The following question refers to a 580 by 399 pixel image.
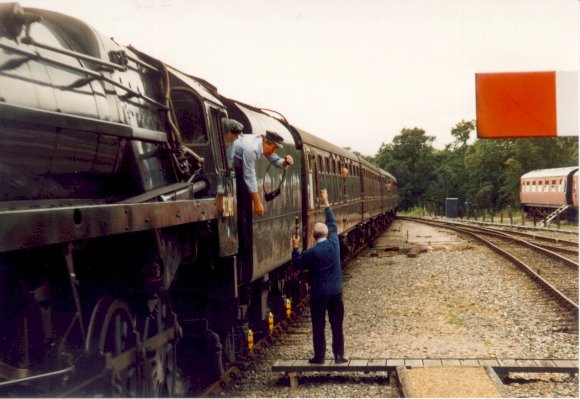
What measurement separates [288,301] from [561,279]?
7978 mm

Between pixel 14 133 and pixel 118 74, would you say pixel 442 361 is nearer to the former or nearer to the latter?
pixel 118 74

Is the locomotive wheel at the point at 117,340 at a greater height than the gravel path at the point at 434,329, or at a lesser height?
greater

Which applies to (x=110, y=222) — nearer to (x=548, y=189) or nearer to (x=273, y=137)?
(x=273, y=137)

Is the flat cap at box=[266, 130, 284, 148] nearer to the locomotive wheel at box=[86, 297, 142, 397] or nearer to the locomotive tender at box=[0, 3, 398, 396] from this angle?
Answer: the locomotive tender at box=[0, 3, 398, 396]

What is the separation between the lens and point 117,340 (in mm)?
5066

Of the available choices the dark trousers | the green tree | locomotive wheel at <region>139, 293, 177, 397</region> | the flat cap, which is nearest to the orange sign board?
locomotive wheel at <region>139, 293, 177, 397</region>

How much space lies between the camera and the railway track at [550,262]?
13805 mm

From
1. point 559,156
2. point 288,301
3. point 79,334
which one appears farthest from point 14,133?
point 559,156

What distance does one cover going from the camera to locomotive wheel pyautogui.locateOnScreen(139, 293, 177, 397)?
5.58 m

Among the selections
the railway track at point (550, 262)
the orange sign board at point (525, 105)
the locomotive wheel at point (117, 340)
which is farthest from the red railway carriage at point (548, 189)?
the locomotive wheel at point (117, 340)

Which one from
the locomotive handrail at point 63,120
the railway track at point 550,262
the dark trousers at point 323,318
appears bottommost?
the railway track at point 550,262

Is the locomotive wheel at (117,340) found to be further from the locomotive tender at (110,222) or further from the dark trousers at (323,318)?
the dark trousers at (323,318)

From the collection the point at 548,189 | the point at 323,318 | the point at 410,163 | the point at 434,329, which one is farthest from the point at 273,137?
the point at 410,163

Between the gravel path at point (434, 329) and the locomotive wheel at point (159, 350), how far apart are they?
51.5 inches
